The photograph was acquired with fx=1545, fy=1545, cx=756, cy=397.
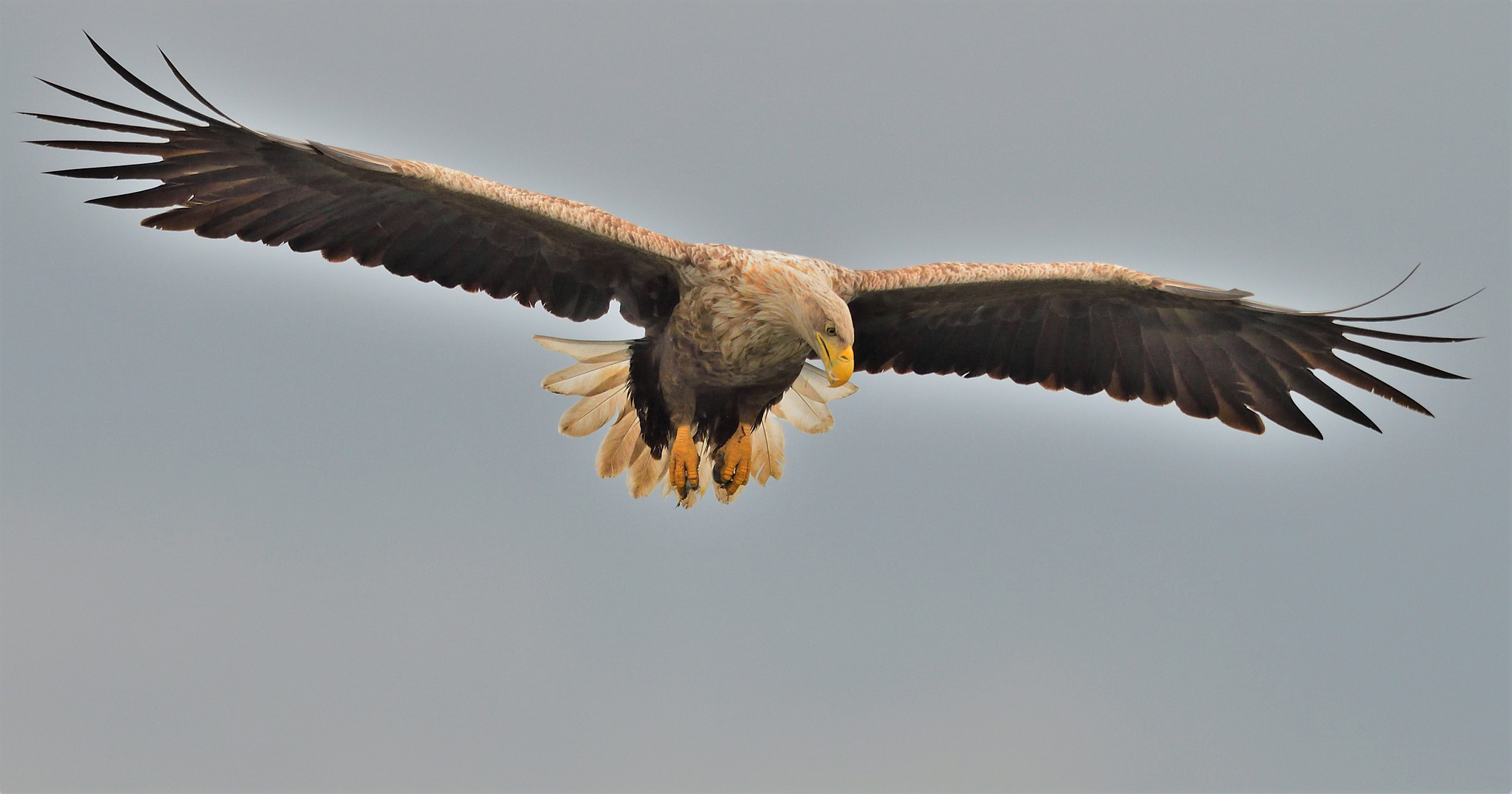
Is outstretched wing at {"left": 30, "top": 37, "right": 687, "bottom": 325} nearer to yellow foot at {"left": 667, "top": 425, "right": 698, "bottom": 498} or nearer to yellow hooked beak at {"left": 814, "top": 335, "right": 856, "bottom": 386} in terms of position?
yellow foot at {"left": 667, "top": 425, "right": 698, "bottom": 498}

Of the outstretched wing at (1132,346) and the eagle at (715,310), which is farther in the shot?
the outstretched wing at (1132,346)

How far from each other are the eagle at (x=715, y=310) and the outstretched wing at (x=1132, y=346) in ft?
0.04

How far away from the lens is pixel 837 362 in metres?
6.85

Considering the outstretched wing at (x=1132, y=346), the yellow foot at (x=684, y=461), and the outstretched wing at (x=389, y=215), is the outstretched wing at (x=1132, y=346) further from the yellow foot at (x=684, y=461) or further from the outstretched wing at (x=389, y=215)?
the outstretched wing at (x=389, y=215)

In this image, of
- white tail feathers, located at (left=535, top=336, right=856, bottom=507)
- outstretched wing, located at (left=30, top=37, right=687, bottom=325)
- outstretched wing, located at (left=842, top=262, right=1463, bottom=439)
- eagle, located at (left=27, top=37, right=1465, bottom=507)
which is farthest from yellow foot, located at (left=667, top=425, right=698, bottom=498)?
outstretched wing, located at (left=842, top=262, right=1463, bottom=439)

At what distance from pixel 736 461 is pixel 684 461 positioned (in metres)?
0.41

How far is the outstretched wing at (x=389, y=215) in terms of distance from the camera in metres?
7.19

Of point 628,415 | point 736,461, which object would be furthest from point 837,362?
point 628,415

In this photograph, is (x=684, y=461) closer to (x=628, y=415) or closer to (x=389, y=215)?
(x=628, y=415)

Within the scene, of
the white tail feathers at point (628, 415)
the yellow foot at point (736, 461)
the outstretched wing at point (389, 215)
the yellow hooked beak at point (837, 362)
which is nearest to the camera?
→ the yellow hooked beak at point (837, 362)

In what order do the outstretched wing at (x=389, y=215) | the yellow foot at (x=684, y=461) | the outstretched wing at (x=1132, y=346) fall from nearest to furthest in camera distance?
1. the outstretched wing at (x=389, y=215)
2. the yellow foot at (x=684, y=461)
3. the outstretched wing at (x=1132, y=346)

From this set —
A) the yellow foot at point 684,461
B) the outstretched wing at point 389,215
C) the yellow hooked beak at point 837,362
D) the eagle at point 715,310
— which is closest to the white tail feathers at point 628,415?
the eagle at point 715,310

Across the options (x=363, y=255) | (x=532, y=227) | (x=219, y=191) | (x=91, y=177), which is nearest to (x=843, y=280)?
(x=532, y=227)

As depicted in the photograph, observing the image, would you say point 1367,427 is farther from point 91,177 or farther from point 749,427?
point 91,177
